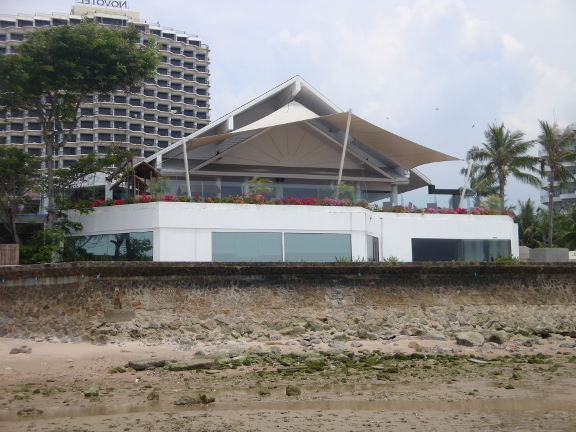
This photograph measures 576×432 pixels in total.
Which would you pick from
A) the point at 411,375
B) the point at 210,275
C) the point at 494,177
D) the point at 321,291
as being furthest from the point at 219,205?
the point at 494,177

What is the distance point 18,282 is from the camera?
1753cm

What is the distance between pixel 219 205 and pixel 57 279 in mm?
6452

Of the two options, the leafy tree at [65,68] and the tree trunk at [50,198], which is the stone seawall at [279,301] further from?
the leafy tree at [65,68]

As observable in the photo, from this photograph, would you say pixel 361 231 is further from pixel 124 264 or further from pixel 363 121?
pixel 124 264

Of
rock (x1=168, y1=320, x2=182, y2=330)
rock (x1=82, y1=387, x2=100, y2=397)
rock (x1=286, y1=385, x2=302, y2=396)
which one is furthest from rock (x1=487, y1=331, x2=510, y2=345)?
rock (x1=82, y1=387, x2=100, y2=397)

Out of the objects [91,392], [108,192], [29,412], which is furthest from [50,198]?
[29,412]

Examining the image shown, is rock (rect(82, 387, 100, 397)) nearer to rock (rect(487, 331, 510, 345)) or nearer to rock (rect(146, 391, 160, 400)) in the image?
rock (rect(146, 391, 160, 400))

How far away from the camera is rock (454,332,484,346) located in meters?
17.1

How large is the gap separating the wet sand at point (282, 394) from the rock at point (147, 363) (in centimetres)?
33

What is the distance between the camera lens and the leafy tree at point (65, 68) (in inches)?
888

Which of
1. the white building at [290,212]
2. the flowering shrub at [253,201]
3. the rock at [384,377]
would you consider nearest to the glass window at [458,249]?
the white building at [290,212]

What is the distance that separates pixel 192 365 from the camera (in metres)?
13.5

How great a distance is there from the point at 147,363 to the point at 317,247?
9468 millimetres

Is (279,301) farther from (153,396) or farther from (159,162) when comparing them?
(159,162)
